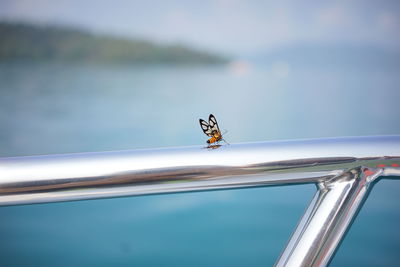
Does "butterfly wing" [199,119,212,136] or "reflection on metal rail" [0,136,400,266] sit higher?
"butterfly wing" [199,119,212,136]

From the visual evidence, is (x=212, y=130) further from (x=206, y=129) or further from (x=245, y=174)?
(x=245, y=174)

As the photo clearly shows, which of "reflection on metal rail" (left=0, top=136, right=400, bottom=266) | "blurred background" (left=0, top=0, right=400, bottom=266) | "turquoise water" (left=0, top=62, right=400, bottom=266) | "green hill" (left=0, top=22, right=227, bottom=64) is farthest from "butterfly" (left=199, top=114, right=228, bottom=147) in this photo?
"green hill" (left=0, top=22, right=227, bottom=64)

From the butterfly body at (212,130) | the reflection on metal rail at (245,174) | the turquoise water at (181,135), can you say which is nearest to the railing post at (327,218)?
the reflection on metal rail at (245,174)

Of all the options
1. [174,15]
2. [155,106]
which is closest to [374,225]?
[155,106]

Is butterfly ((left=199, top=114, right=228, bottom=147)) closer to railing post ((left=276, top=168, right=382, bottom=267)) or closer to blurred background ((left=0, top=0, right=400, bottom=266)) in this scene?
railing post ((left=276, top=168, right=382, bottom=267))

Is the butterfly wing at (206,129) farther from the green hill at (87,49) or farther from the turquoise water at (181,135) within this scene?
the green hill at (87,49)

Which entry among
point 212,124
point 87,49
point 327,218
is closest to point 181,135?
point 87,49
